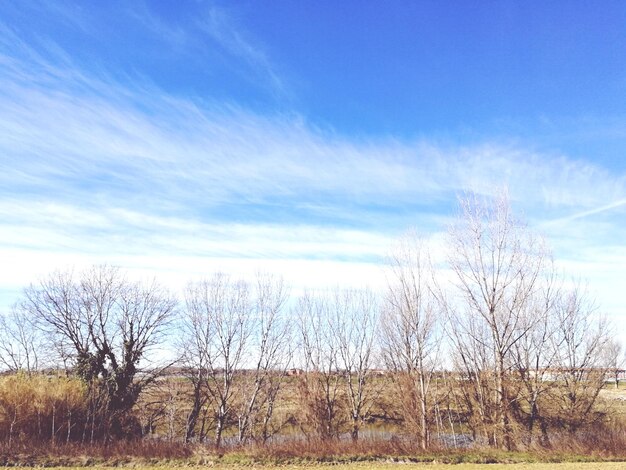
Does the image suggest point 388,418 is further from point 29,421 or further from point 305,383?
point 29,421

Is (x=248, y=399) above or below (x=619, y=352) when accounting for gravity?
below

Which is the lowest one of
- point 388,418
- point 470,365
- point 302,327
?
point 388,418

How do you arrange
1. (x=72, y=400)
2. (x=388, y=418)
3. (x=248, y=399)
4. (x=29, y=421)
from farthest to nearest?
(x=388, y=418) < (x=248, y=399) < (x=72, y=400) < (x=29, y=421)

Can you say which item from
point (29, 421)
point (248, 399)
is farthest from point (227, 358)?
point (29, 421)

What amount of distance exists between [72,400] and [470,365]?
20008 millimetres

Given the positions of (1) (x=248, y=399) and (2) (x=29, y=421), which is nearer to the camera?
(2) (x=29, y=421)

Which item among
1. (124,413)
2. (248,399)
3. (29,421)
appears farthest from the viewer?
(248,399)

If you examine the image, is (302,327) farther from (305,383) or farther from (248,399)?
(248,399)

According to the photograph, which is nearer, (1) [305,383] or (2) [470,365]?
(2) [470,365]

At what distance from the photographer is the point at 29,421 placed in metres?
18.8

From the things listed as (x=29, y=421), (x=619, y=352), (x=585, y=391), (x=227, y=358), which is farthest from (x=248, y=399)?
(x=619, y=352)

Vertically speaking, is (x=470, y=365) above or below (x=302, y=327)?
below

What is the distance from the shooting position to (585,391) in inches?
1019

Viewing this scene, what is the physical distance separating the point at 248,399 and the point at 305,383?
173 inches
